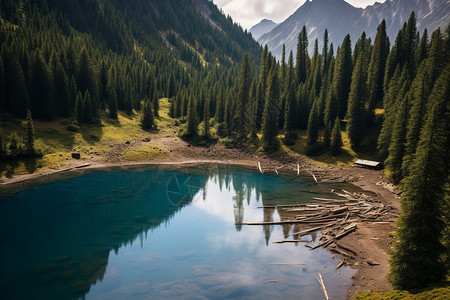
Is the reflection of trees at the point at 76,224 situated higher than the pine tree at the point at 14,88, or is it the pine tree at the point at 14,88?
the pine tree at the point at 14,88

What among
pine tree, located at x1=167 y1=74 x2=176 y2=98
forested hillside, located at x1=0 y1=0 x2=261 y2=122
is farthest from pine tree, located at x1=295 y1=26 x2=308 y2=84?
pine tree, located at x1=167 y1=74 x2=176 y2=98

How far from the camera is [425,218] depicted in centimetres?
1800

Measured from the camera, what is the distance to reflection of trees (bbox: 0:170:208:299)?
2372 cm

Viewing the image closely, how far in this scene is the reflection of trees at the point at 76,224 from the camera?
2372cm

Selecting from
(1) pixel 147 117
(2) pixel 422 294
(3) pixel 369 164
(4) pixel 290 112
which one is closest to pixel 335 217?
(2) pixel 422 294

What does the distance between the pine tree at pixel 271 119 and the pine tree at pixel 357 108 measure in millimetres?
20301

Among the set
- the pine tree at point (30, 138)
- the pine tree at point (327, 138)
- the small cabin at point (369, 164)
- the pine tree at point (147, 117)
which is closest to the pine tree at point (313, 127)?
the pine tree at point (327, 138)

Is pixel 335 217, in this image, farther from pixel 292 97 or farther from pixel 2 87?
pixel 2 87

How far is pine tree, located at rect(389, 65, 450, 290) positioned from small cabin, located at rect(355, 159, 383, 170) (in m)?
46.3

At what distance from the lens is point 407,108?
48.5 metres

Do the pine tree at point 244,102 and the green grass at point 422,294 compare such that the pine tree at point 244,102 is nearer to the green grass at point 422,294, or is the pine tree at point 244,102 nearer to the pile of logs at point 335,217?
the pile of logs at point 335,217

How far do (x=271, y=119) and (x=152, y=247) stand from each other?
56.1 meters

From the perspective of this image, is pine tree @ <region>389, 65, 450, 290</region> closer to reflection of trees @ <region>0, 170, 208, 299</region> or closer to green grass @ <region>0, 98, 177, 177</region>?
reflection of trees @ <region>0, 170, 208, 299</region>

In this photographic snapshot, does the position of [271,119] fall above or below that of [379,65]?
below
